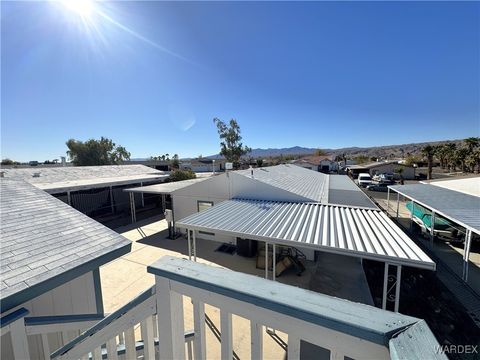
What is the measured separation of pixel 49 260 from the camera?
3.15m

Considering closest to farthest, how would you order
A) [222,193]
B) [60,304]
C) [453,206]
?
[60,304] → [453,206] → [222,193]

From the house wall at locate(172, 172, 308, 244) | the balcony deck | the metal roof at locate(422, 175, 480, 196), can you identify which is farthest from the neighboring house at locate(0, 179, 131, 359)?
the metal roof at locate(422, 175, 480, 196)

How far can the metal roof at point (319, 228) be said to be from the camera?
17.6 feet

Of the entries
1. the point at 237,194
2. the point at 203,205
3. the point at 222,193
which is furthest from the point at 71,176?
the point at 237,194

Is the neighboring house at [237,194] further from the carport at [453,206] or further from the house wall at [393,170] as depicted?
the house wall at [393,170]

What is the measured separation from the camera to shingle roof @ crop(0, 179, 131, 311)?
2766 mm

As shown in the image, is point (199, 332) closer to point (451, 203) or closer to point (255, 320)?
point (255, 320)

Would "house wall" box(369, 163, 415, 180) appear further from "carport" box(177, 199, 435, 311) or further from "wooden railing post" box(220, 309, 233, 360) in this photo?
"wooden railing post" box(220, 309, 233, 360)

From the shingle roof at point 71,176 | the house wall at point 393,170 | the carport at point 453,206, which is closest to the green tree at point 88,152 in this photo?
the shingle roof at point 71,176

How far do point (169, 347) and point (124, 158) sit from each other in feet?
181

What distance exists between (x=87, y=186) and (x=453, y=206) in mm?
19814

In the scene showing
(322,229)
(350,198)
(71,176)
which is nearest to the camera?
(322,229)

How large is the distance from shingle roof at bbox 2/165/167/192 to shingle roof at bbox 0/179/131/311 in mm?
10977

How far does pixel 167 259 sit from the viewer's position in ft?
4.92
